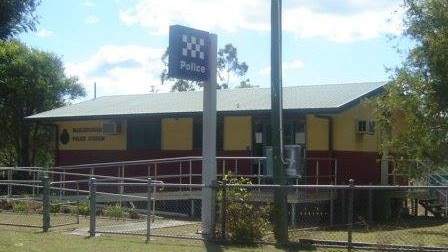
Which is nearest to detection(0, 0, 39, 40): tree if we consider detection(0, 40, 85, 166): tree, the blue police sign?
the blue police sign

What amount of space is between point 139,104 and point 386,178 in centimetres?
931

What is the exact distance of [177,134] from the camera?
78.5 ft

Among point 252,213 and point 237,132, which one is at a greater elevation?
point 237,132

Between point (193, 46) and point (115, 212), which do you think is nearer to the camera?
point (193, 46)

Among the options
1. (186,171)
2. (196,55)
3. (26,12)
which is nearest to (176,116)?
(186,171)

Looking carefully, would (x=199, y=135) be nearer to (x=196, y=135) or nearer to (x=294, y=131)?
(x=196, y=135)

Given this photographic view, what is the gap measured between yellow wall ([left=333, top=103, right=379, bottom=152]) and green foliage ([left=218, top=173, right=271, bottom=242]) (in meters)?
8.13

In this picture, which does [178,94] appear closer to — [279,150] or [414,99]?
[414,99]

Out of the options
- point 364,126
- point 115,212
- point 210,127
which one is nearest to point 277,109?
point 210,127

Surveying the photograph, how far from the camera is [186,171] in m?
23.3

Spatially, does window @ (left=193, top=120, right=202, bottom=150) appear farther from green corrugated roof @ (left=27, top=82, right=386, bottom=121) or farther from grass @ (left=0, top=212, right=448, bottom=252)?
grass @ (left=0, top=212, right=448, bottom=252)

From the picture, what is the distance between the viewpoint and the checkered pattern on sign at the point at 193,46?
13.9m

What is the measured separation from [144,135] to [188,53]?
36.3 feet

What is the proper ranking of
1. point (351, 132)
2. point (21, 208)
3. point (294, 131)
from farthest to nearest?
point (351, 132), point (294, 131), point (21, 208)
